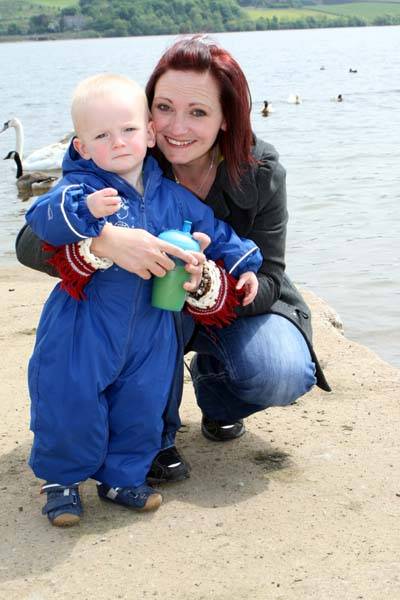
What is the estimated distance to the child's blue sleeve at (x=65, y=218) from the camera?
9.71 feet

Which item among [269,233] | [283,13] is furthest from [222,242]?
[283,13]

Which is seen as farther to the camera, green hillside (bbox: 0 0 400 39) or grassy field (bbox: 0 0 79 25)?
grassy field (bbox: 0 0 79 25)

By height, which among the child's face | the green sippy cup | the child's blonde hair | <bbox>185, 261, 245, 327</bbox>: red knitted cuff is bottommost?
<bbox>185, 261, 245, 327</bbox>: red knitted cuff

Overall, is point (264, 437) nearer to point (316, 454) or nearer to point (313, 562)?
point (316, 454)

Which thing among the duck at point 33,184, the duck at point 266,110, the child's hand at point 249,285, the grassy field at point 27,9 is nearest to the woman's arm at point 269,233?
the child's hand at point 249,285

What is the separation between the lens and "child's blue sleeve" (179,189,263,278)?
3.24m

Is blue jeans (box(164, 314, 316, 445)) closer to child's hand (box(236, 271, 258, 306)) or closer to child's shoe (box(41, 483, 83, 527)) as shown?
child's hand (box(236, 271, 258, 306))

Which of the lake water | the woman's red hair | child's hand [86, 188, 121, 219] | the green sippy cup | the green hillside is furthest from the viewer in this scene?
the green hillside

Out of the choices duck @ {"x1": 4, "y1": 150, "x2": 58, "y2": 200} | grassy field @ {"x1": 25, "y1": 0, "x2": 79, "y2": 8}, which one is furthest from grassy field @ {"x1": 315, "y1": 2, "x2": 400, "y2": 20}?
duck @ {"x1": 4, "y1": 150, "x2": 58, "y2": 200}

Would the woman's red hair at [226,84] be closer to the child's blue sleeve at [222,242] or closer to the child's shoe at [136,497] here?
the child's blue sleeve at [222,242]

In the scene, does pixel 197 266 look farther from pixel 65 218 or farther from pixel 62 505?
pixel 62 505

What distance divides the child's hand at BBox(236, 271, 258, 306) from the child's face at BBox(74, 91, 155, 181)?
1.71 feet

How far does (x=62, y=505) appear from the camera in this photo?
3.14 m

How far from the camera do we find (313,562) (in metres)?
2.85
